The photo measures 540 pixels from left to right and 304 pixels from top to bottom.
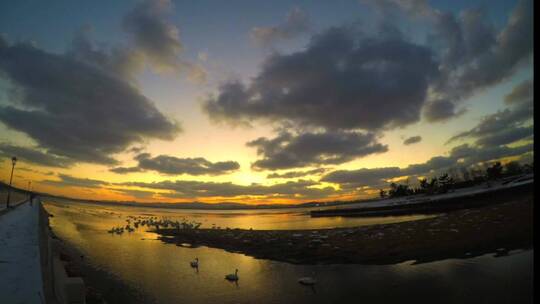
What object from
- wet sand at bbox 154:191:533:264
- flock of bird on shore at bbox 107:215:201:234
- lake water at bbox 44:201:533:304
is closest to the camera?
lake water at bbox 44:201:533:304

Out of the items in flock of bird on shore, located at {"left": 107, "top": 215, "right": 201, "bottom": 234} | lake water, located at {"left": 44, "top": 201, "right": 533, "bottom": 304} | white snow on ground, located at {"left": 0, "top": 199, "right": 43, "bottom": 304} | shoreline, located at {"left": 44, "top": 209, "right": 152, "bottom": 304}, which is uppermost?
white snow on ground, located at {"left": 0, "top": 199, "right": 43, "bottom": 304}

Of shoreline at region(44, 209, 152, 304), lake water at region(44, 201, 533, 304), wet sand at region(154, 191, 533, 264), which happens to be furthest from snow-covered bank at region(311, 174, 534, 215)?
shoreline at region(44, 209, 152, 304)

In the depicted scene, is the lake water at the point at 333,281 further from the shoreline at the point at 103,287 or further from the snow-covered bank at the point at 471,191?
the snow-covered bank at the point at 471,191

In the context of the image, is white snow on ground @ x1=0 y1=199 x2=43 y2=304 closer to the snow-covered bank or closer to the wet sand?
the wet sand

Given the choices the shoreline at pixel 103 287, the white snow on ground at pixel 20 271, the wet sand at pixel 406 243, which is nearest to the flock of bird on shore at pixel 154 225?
the wet sand at pixel 406 243

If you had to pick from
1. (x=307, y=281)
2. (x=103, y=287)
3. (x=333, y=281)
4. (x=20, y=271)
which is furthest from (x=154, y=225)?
(x=333, y=281)

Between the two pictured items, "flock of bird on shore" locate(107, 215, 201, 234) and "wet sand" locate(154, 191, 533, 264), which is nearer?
"wet sand" locate(154, 191, 533, 264)

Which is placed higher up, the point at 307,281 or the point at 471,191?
the point at 471,191

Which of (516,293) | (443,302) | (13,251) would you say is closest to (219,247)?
(13,251)

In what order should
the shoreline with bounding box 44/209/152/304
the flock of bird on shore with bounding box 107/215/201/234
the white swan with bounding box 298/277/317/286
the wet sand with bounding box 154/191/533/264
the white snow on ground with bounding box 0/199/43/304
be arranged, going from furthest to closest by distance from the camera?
the flock of bird on shore with bounding box 107/215/201/234, the wet sand with bounding box 154/191/533/264, the white swan with bounding box 298/277/317/286, the shoreline with bounding box 44/209/152/304, the white snow on ground with bounding box 0/199/43/304

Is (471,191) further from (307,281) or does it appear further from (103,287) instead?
(103,287)

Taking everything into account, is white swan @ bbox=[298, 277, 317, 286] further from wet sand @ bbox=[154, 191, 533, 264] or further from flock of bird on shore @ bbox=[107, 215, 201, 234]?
flock of bird on shore @ bbox=[107, 215, 201, 234]

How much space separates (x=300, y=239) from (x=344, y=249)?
7928 mm

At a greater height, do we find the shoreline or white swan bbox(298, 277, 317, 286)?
the shoreline
